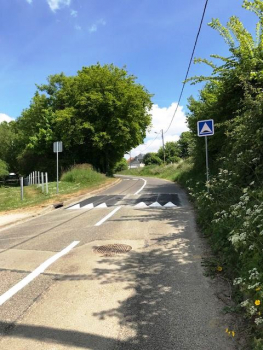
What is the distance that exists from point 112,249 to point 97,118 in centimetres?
2922

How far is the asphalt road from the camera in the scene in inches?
124

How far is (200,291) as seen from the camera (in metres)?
4.20

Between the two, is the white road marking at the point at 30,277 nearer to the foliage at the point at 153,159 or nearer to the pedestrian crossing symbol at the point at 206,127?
the pedestrian crossing symbol at the point at 206,127

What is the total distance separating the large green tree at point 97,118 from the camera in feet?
109

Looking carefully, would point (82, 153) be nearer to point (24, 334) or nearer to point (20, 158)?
point (20, 158)

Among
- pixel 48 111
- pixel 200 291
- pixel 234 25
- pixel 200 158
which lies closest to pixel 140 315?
pixel 200 291

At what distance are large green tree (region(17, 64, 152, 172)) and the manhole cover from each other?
2701cm

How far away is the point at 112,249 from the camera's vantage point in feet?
20.8

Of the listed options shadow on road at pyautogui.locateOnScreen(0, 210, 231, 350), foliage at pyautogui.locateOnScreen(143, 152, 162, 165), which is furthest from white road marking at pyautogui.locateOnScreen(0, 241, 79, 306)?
foliage at pyautogui.locateOnScreen(143, 152, 162, 165)

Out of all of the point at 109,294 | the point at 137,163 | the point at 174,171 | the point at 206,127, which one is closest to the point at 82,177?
the point at 206,127

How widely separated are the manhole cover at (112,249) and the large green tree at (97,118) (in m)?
27.0

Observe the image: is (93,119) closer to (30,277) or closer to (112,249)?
(112,249)

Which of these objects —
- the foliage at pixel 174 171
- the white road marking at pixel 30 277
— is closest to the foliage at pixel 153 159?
the foliage at pixel 174 171

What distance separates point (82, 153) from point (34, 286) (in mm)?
33865
